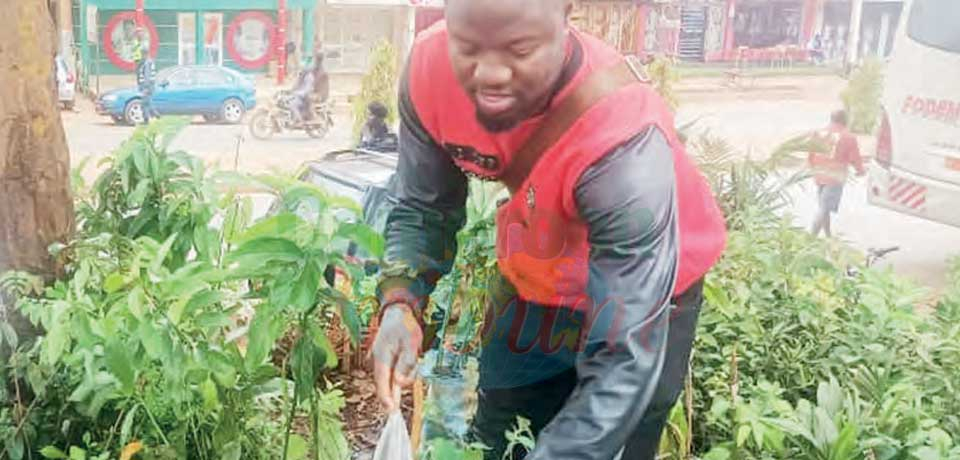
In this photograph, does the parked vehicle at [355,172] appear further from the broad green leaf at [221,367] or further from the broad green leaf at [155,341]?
the broad green leaf at [155,341]

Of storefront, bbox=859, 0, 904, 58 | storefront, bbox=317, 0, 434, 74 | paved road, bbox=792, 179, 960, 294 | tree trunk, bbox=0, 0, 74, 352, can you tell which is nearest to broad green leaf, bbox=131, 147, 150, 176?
tree trunk, bbox=0, 0, 74, 352

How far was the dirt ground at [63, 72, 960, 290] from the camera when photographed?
4.40m

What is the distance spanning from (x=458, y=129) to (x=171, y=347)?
0.64m

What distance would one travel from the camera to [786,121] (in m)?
4.91

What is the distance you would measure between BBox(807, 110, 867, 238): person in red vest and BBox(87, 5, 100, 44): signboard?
124 inches

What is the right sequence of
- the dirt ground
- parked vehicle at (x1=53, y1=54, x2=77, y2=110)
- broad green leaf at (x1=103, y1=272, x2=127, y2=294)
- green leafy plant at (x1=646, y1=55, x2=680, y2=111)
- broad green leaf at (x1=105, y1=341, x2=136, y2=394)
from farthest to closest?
the dirt ground
parked vehicle at (x1=53, y1=54, x2=77, y2=110)
green leafy plant at (x1=646, y1=55, x2=680, y2=111)
broad green leaf at (x1=103, y1=272, x2=127, y2=294)
broad green leaf at (x1=105, y1=341, x2=136, y2=394)

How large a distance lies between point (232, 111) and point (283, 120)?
0.25m

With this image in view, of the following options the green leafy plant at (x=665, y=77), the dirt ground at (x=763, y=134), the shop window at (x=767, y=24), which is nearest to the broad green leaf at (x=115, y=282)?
the dirt ground at (x=763, y=134)

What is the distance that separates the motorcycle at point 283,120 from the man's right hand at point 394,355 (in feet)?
12.0

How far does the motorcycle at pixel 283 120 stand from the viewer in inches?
202

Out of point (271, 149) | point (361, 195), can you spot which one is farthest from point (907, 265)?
point (271, 149)

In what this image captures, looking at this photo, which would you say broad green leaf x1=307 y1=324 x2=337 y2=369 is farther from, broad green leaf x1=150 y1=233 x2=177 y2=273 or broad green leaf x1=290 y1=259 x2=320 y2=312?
broad green leaf x1=150 y1=233 x2=177 y2=273

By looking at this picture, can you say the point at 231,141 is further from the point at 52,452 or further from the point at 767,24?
the point at 52,452

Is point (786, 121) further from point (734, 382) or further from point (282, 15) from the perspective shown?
point (734, 382)
